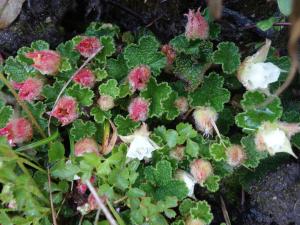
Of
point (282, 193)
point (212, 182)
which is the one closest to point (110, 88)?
point (212, 182)

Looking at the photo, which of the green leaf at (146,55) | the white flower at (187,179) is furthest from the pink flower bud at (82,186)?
the green leaf at (146,55)

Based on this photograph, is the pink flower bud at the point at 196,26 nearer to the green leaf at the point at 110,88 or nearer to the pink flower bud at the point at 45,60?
the green leaf at the point at 110,88

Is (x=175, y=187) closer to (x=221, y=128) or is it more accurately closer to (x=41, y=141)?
(x=221, y=128)

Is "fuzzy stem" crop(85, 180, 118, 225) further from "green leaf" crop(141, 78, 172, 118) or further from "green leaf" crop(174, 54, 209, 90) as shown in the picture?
"green leaf" crop(174, 54, 209, 90)

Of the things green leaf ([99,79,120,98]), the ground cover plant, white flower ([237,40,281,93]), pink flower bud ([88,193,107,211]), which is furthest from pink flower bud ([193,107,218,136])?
pink flower bud ([88,193,107,211])

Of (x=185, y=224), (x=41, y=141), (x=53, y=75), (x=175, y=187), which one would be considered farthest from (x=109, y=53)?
(x=185, y=224)

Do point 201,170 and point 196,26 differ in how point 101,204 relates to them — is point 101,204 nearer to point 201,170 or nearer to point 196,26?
point 201,170
